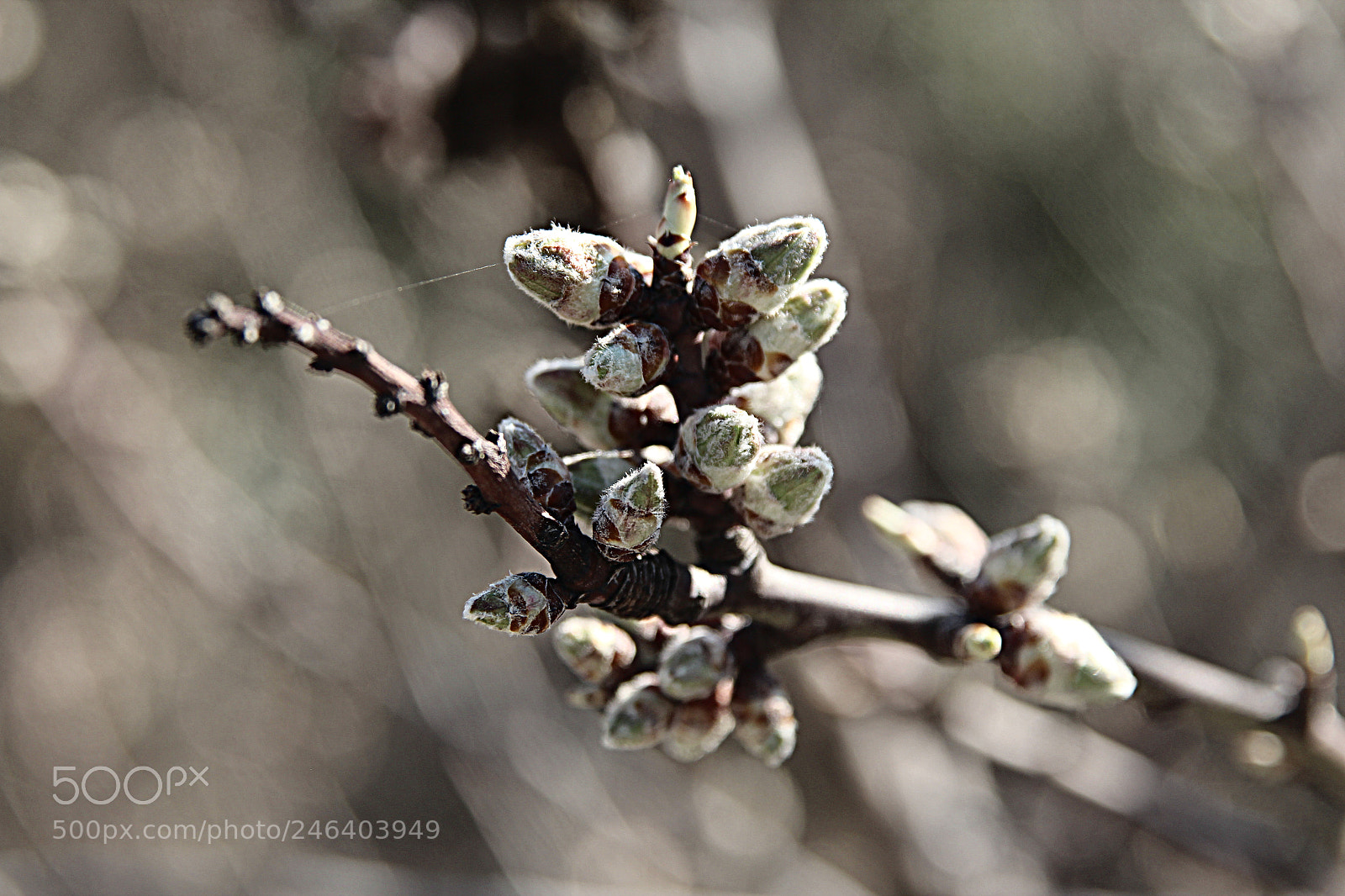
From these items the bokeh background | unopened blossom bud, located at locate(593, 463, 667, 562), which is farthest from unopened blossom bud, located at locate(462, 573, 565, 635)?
the bokeh background

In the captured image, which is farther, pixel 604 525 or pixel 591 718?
pixel 591 718

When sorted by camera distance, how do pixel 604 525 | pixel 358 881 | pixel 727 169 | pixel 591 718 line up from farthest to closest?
pixel 591 718 < pixel 358 881 < pixel 727 169 < pixel 604 525

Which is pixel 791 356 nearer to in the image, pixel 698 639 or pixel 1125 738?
pixel 698 639

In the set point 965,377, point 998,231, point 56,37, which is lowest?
point 965,377

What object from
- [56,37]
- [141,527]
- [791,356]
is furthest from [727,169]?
[56,37]

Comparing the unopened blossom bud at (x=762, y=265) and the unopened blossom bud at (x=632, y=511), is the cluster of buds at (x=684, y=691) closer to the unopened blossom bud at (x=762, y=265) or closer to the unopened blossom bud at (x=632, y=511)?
the unopened blossom bud at (x=632, y=511)

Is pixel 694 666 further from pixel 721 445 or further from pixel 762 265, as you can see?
pixel 762 265

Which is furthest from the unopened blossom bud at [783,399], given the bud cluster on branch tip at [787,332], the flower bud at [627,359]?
the flower bud at [627,359]
